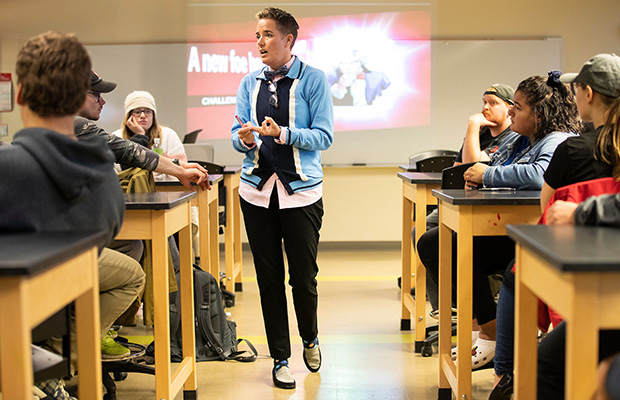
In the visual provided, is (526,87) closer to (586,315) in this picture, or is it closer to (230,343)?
(586,315)

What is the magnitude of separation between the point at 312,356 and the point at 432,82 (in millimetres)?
4075

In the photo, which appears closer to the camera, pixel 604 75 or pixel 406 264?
pixel 604 75

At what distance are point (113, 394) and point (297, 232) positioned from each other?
101 centimetres

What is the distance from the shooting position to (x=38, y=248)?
135cm

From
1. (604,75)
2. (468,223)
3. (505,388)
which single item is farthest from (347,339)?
(604,75)

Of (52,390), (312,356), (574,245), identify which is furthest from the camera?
(312,356)

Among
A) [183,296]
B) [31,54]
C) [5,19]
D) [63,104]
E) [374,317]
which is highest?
[5,19]

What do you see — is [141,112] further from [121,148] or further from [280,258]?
[280,258]

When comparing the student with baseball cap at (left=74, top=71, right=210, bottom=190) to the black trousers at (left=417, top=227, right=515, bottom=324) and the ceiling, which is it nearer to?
the black trousers at (left=417, top=227, right=515, bottom=324)

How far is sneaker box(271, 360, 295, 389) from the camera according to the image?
2.83m

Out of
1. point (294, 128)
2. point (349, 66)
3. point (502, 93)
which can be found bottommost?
point (294, 128)

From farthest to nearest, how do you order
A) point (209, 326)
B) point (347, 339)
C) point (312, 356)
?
point (347, 339), point (209, 326), point (312, 356)

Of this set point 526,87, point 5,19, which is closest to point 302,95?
point 526,87

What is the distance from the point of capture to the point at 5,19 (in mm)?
6363
